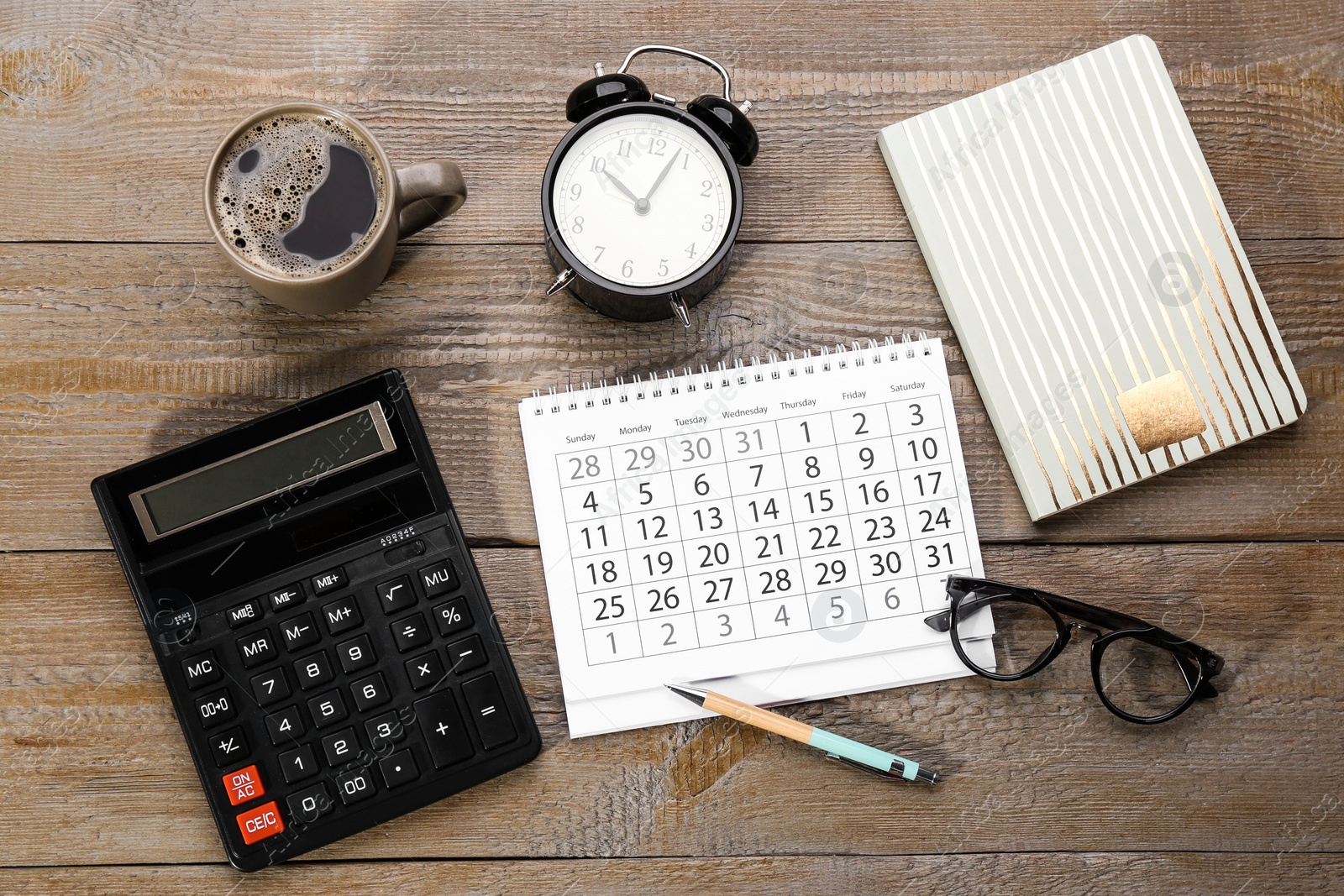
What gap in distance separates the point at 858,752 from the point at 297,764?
18.7 inches

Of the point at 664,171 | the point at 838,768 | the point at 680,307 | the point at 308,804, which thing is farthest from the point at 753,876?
the point at 664,171

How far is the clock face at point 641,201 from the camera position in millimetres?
705

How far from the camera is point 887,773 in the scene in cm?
73

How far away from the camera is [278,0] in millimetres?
787

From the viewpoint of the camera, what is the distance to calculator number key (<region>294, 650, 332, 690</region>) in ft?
2.35

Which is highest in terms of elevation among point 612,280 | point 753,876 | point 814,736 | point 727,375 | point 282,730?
point 612,280

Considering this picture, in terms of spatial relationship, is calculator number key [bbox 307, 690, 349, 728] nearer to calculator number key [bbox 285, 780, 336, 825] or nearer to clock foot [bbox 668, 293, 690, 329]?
calculator number key [bbox 285, 780, 336, 825]

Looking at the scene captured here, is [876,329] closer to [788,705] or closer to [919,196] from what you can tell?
[919,196]

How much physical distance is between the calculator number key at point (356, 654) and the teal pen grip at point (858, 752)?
383mm

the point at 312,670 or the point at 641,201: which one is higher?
the point at 641,201

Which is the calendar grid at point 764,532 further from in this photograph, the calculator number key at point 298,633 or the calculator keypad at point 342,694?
the calculator number key at point 298,633

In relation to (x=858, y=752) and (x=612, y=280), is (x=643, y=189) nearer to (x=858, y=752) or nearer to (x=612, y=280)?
(x=612, y=280)

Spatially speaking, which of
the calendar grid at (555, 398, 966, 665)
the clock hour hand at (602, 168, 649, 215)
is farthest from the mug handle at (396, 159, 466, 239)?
the calendar grid at (555, 398, 966, 665)

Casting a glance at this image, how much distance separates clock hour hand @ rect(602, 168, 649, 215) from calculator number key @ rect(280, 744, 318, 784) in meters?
0.53
